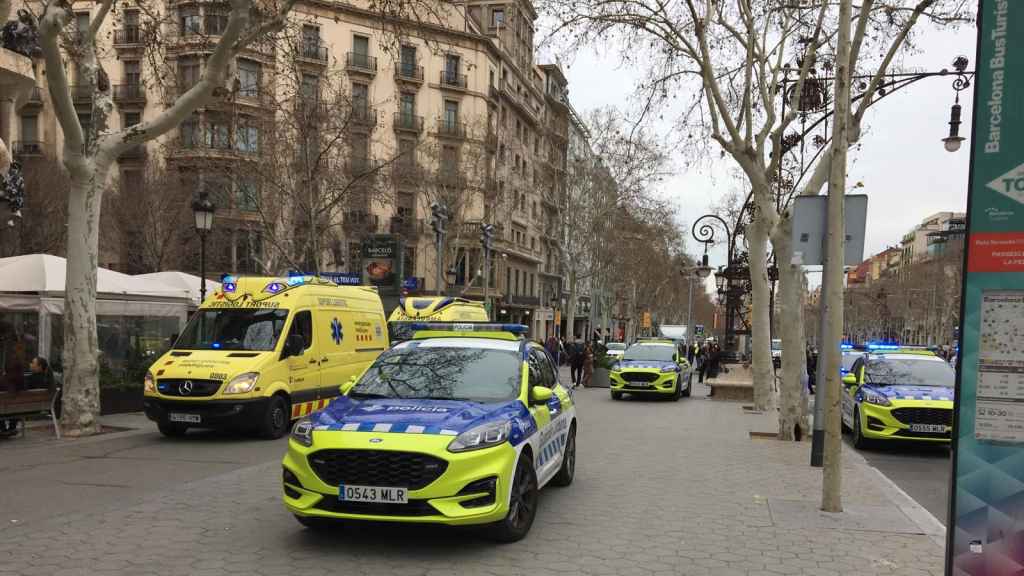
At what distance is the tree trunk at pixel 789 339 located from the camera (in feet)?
40.3

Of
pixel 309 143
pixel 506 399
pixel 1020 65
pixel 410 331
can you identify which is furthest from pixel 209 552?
pixel 309 143

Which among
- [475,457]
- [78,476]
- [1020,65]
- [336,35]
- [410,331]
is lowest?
[78,476]

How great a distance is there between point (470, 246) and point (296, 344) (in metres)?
35.4

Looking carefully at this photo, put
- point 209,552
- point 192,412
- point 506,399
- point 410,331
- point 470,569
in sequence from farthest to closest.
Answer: point 192,412, point 410,331, point 506,399, point 209,552, point 470,569

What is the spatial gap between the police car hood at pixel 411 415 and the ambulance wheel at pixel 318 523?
71 cm

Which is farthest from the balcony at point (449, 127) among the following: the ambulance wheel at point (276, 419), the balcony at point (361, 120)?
the ambulance wheel at point (276, 419)

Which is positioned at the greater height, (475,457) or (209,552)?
(475,457)

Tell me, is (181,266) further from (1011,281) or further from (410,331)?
(1011,281)

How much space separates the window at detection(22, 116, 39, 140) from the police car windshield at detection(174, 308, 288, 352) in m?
37.9

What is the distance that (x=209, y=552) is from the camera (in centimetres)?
567

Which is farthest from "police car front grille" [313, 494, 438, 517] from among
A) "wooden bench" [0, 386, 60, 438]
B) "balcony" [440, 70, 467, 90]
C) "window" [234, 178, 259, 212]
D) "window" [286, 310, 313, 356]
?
"balcony" [440, 70, 467, 90]

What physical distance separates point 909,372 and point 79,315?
1390 centimetres

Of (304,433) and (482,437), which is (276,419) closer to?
(304,433)

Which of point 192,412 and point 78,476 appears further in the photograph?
point 192,412
